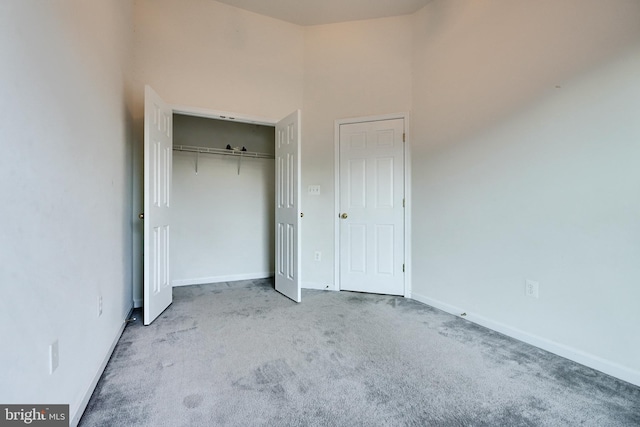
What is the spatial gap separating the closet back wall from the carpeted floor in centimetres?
128

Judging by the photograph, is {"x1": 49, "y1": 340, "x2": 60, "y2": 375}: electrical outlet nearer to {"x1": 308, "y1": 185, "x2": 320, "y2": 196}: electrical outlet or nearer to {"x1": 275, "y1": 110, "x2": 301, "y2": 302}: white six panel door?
{"x1": 275, "y1": 110, "x2": 301, "y2": 302}: white six panel door

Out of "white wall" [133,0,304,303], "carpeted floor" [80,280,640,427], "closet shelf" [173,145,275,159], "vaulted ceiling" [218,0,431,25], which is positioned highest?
"vaulted ceiling" [218,0,431,25]

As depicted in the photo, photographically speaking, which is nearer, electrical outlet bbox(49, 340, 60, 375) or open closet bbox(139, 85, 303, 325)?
electrical outlet bbox(49, 340, 60, 375)

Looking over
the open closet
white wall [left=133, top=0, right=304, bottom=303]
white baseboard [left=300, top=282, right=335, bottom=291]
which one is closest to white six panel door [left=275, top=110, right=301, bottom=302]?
the open closet

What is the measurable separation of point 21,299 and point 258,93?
313 cm

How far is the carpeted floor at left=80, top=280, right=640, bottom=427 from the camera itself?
1.45 meters

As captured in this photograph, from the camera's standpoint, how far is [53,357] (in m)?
1.18

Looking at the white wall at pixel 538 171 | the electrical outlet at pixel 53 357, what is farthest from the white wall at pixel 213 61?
the electrical outlet at pixel 53 357

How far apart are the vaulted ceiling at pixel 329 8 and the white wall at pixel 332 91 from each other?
102 millimetres

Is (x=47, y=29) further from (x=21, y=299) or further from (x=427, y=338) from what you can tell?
(x=427, y=338)

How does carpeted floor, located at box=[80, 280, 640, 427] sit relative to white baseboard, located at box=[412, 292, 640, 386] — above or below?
below

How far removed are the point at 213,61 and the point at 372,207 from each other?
95.5 inches

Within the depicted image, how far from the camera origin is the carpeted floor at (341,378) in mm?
1449

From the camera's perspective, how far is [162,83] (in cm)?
314
